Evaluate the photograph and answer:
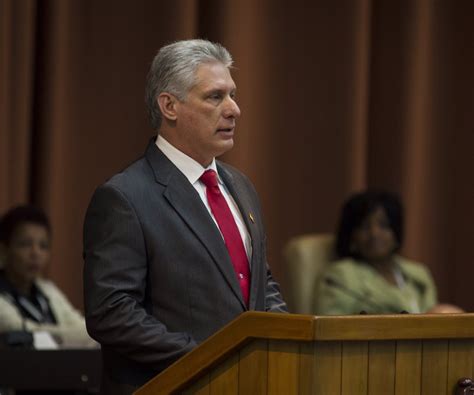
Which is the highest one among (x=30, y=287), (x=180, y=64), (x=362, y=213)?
(x=180, y=64)

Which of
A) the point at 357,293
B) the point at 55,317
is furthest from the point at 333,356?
the point at 357,293

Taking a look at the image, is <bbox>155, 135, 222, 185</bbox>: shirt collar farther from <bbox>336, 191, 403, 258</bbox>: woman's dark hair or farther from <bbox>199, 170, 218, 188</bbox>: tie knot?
<bbox>336, 191, 403, 258</bbox>: woman's dark hair

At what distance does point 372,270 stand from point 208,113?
280cm

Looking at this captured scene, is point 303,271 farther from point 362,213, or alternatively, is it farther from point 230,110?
point 230,110

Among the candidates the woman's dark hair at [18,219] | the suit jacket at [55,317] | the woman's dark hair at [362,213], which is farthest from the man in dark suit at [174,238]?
the woman's dark hair at [362,213]

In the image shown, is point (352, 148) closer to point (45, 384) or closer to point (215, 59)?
point (45, 384)

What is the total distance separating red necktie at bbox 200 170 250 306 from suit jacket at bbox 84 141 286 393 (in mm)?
28

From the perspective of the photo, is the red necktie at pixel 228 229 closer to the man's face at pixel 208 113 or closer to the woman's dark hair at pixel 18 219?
the man's face at pixel 208 113

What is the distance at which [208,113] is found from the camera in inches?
108

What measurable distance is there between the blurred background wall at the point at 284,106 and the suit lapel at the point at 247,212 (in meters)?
2.51

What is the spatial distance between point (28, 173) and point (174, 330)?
2984mm

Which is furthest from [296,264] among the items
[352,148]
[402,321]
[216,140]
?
[402,321]

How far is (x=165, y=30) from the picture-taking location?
18.5ft

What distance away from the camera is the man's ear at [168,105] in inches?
108
